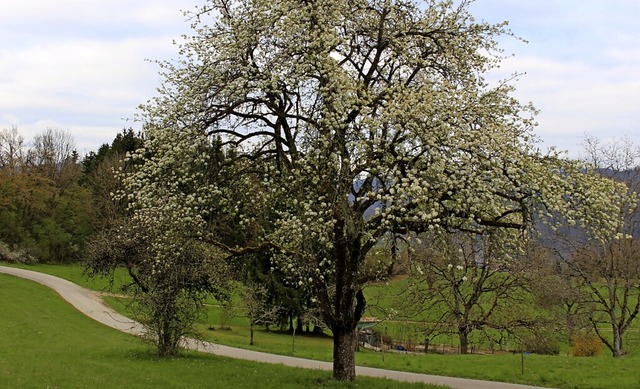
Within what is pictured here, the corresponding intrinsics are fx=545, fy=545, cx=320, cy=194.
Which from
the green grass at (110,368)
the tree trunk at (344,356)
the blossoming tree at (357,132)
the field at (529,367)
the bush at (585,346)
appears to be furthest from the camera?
the bush at (585,346)

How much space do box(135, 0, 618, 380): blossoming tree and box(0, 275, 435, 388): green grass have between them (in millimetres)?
2745

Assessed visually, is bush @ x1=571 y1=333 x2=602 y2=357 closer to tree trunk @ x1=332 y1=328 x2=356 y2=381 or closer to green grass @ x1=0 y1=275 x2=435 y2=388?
green grass @ x1=0 y1=275 x2=435 y2=388

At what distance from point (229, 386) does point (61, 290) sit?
41.0m

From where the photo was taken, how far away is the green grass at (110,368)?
1639 centimetres

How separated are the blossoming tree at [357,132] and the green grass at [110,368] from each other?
9.01ft

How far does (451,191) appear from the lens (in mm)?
12266

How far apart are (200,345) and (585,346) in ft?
79.3

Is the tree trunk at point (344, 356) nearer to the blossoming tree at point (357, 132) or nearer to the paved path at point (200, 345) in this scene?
the blossoming tree at point (357, 132)

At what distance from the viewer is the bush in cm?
3494

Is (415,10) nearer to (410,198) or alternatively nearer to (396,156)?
(396,156)

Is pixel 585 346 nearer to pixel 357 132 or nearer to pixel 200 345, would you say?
pixel 200 345

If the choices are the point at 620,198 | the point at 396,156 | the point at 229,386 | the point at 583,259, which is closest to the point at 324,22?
the point at 396,156

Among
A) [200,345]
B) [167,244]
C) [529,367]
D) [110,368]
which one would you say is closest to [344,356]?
[167,244]

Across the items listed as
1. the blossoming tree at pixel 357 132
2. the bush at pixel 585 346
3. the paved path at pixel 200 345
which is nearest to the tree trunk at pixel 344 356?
the blossoming tree at pixel 357 132
